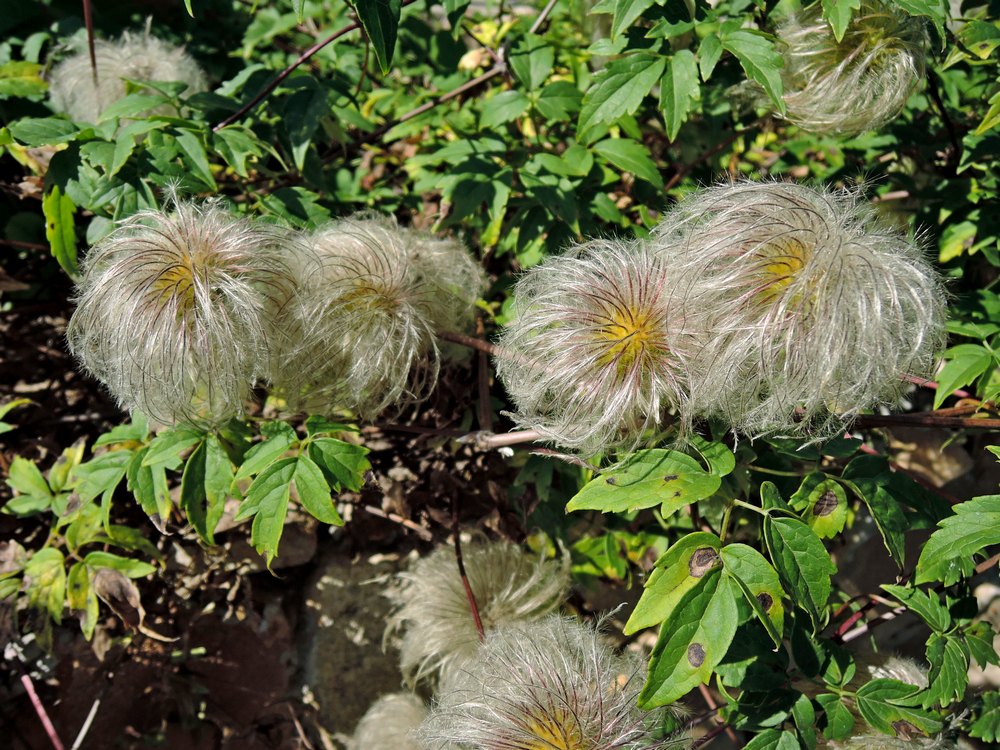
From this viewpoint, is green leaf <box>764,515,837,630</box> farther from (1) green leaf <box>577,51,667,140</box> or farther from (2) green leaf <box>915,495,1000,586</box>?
(1) green leaf <box>577,51,667,140</box>

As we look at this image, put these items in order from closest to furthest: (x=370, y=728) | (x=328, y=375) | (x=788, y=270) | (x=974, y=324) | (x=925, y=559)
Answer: (x=788, y=270) → (x=925, y=559) → (x=328, y=375) → (x=974, y=324) → (x=370, y=728)

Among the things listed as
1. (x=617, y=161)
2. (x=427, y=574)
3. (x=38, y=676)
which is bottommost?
(x=38, y=676)

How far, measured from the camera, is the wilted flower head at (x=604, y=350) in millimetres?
1229

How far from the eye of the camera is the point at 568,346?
1.28 meters

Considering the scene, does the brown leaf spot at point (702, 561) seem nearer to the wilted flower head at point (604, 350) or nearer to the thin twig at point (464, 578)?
the wilted flower head at point (604, 350)

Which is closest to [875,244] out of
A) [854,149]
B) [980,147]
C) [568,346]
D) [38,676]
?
[568,346]

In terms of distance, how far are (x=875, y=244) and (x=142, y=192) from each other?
1380 mm

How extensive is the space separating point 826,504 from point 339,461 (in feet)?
2.92

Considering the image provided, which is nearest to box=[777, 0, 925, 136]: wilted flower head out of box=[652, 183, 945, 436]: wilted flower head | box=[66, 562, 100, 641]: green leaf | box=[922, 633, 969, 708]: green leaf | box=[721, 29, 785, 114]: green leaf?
box=[721, 29, 785, 114]: green leaf

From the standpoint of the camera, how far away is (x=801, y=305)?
41.9 inches

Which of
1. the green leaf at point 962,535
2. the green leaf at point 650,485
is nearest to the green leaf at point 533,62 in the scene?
the green leaf at point 650,485

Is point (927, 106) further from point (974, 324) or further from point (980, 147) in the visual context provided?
point (974, 324)

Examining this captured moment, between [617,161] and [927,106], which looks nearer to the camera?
[617,161]

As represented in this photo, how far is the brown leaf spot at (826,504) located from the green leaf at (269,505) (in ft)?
3.07
